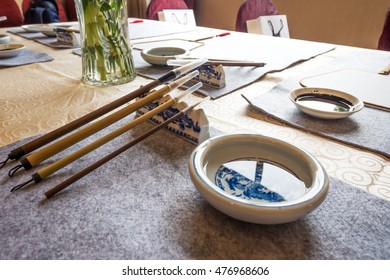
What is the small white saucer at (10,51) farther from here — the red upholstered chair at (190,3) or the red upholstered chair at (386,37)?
the red upholstered chair at (190,3)

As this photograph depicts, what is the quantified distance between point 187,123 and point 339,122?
268 mm

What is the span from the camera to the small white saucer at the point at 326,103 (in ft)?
1.55

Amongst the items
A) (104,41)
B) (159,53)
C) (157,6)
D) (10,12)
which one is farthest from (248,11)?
(10,12)

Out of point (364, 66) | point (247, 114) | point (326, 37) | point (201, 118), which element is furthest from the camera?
point (326, 37)

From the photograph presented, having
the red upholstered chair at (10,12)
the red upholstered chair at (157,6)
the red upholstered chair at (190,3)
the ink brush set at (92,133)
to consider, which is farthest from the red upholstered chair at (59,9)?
the ink brush set at (92,133)

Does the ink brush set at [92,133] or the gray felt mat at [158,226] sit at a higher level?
the ink brush set at [92,133]

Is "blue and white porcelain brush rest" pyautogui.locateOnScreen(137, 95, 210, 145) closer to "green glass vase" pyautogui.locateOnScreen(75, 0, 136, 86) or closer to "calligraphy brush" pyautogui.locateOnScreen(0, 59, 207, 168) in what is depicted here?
"calligraphy brush" pyautogui.locateOnScreen(0, 59, 207, 168)

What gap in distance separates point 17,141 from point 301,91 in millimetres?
500

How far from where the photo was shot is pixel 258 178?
0.32m

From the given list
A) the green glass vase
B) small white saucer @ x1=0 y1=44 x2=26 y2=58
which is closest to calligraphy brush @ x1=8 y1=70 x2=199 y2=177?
the green glass vase

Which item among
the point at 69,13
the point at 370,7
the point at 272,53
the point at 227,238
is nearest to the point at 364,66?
the point at 272,53

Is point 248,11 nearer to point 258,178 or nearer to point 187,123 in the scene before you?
point 187,123

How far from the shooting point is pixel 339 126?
1.54ft
